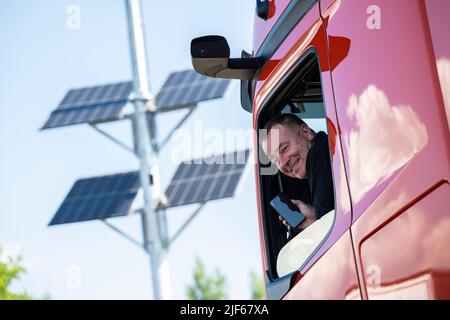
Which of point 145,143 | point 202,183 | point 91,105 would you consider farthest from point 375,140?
point 91,105

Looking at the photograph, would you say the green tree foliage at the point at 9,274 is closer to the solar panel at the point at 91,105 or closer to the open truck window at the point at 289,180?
the solar panel at the point at 91,105

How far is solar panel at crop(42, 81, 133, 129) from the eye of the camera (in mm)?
18078

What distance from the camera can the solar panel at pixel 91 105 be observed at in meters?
18.1

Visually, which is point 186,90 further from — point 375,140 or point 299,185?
point 375,140

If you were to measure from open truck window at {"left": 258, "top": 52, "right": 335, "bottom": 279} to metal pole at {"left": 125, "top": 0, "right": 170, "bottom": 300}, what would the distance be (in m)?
14.0

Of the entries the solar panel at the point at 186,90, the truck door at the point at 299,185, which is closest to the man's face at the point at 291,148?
the truck door at the point at 299,185

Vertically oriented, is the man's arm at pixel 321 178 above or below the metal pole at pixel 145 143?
below

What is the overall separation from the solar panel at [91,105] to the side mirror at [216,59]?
14.2 metres

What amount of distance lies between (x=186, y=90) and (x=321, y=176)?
15.2m

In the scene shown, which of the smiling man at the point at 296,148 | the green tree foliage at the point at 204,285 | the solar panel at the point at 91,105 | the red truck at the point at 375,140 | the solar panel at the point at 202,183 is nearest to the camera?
the red truck at the point at 375,140
